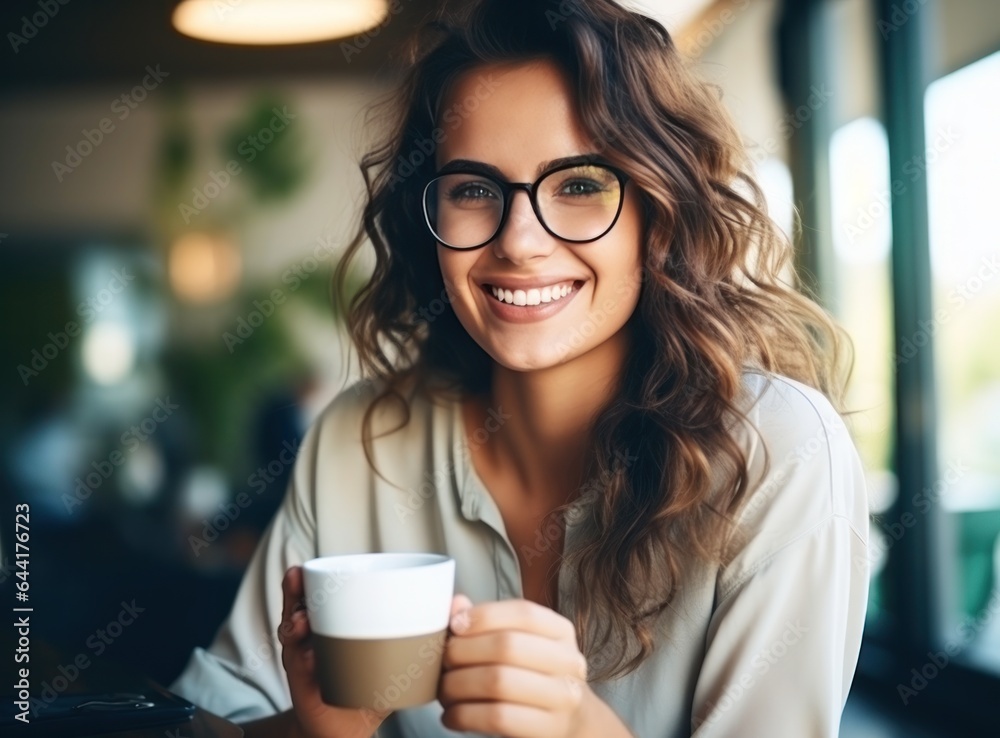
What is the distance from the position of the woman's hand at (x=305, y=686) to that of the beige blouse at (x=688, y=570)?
345mm

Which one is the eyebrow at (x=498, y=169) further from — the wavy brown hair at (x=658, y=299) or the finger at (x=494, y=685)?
the finger at (x=494, y=685)

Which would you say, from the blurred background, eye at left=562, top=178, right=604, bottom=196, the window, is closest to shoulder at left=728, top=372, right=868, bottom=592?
eye at left=562, top=178, right=604, bottom=196

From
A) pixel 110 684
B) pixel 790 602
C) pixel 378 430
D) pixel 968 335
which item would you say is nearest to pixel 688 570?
pixel 790 602

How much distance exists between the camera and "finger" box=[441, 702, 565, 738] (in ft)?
2.80

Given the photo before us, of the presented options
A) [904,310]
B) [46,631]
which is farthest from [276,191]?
[904,310]

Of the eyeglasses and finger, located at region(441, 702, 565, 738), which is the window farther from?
finger, located at region(441, 702, 565, 738)

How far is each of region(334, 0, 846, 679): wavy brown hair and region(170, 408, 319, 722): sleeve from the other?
0.16 meters

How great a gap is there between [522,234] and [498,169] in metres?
0.10

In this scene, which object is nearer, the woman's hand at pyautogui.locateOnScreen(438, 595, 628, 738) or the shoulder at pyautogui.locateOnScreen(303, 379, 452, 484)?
the woman's hand at pyautogui.locateOnScreen(438, 595, 628, 738)

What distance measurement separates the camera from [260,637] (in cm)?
148

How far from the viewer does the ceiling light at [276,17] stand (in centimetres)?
357

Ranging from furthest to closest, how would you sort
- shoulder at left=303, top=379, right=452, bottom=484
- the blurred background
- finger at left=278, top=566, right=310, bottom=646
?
the blurred background < shoulder at left=303, top=379, right=452, bottom=484 < finger at left=278, top=566, right=310, bottom=646

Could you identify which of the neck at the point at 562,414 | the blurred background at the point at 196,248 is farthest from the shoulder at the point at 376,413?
the blurred background at the point at 196,248

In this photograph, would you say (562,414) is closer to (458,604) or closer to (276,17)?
(458,604)
